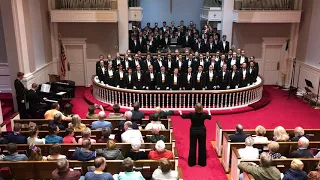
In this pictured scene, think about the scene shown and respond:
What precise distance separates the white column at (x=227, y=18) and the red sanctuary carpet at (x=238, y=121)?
3.28m

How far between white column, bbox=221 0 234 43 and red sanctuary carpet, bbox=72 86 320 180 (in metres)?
3.28

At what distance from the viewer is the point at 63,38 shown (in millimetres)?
14008

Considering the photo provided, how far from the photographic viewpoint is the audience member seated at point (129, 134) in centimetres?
609

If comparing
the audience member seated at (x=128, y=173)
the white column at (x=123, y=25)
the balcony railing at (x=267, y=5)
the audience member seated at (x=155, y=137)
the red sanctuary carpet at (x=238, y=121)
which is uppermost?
the balcony railing at (x=267, y=5)

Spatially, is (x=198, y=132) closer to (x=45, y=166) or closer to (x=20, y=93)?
(x=45, y=166)

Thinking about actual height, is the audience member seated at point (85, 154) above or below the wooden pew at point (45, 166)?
above

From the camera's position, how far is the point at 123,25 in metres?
14.1

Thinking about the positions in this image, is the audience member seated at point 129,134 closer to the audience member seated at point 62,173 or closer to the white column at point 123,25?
the audience member seated at point 62,173

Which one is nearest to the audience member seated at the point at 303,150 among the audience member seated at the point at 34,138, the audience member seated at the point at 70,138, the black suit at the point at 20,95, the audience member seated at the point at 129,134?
the audience member seated at the point at 129,134

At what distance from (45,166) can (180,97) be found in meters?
5.96

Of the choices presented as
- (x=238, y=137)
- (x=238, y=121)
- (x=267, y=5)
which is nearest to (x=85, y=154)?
(x=238, y=137)

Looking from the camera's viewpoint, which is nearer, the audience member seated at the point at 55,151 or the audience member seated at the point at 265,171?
the audience member seated at the point at 265,171

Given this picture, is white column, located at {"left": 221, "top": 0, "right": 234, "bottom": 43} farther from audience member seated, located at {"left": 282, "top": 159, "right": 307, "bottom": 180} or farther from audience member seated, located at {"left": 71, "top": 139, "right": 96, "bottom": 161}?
audience member seated, located at {"left": 71, "top": 139, "right": 96, "bottom": 161}

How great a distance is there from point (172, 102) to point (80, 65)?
5755 millimetres
